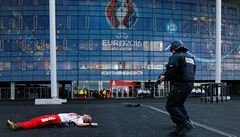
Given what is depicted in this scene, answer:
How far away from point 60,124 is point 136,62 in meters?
58.9

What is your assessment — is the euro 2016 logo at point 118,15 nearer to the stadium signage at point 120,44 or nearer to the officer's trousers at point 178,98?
the stadium signage at point 120,44

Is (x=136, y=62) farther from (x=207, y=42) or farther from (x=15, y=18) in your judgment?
(x=15, y=18)

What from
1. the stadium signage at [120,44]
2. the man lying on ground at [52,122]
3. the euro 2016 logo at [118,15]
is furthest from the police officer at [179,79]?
the euro 2016 logo at [118,15]

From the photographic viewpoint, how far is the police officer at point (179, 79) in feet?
29.5

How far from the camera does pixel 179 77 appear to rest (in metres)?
9.09

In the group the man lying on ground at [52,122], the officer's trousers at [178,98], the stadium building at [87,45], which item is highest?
the stadium building at [87,45]

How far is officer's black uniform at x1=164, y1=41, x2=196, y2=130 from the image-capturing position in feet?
29.5

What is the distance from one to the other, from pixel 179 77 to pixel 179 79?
0.16ft

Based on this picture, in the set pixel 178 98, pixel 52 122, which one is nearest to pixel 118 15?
pixel 52 122

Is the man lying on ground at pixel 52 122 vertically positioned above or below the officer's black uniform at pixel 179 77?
below

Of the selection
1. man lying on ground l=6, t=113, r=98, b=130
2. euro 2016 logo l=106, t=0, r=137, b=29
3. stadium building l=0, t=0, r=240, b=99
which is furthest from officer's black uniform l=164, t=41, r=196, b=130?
euro 2016 logo l=106, t=0, r=137, b=29

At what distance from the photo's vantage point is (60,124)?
10.8 metres

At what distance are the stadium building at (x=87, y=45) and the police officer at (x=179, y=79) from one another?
195ft

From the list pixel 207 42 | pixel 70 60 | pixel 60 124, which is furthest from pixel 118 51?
pixel 60 124
